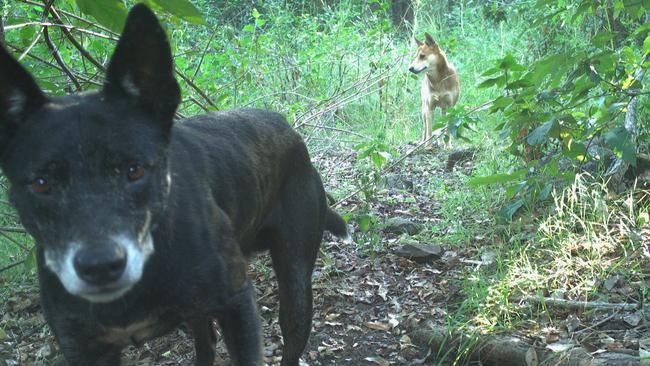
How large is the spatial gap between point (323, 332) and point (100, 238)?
250 cm

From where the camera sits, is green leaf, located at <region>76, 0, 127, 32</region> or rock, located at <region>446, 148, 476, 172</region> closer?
green leaf, located at <region>76, 0, 127, 32</region>

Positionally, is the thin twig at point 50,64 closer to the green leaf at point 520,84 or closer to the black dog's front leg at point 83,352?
the black dog's front leg at point 83,352

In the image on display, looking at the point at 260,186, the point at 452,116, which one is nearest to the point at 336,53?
the point at 452,116

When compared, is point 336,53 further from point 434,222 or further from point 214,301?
point 214,301

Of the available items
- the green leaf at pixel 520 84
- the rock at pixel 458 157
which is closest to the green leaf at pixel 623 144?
the green leaf at pixel 520 84

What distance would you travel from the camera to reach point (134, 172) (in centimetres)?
236

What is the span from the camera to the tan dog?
11.0 meters

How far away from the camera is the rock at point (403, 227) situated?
573cm

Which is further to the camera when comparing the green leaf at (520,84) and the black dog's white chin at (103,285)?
the green leaf at (520,84)

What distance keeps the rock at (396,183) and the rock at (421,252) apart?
6.20 feet

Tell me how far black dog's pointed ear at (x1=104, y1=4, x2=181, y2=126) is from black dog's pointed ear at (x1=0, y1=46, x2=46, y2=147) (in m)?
0.27

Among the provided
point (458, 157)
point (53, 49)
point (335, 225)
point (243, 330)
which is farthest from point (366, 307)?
point (458, 157)

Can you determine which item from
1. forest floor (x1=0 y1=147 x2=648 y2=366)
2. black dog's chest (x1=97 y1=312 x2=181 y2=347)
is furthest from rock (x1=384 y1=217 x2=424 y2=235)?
black dog's chest (x1=97 y1=312 x2=181 y2=347)

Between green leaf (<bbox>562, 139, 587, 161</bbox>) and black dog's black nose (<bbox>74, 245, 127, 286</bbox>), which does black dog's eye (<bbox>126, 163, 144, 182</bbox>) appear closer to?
black dog's black nose (<bbox>74, 245, 127, 286</bbox>)
